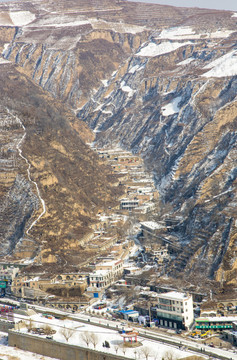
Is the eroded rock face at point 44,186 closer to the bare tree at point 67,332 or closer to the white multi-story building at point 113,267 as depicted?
the white multi-story building at point 113,267

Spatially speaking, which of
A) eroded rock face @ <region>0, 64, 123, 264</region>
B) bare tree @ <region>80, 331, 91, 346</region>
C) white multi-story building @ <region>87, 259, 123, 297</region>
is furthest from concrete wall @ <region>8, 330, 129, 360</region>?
eroded rock face @ <region>0, 64, 123, 264</region>

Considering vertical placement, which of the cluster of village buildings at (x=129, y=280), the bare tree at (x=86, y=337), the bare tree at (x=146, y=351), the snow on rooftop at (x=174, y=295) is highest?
the bare tree at (x=146, y=351)

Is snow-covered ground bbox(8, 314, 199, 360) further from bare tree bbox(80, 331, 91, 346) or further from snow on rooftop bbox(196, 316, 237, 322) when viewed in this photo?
snow on rooftop bbox(196, 316, 237, 322)

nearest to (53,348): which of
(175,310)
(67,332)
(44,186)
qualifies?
(67,332)

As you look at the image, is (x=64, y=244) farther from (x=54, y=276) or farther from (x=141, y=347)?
(x=141, y=347)

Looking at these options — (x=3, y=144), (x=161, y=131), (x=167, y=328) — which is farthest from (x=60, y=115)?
(x=167, y=328)

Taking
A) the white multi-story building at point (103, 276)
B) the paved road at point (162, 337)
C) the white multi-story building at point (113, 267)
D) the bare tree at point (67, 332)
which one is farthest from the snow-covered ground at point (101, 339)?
the white multi-story building at point (113, 267)
